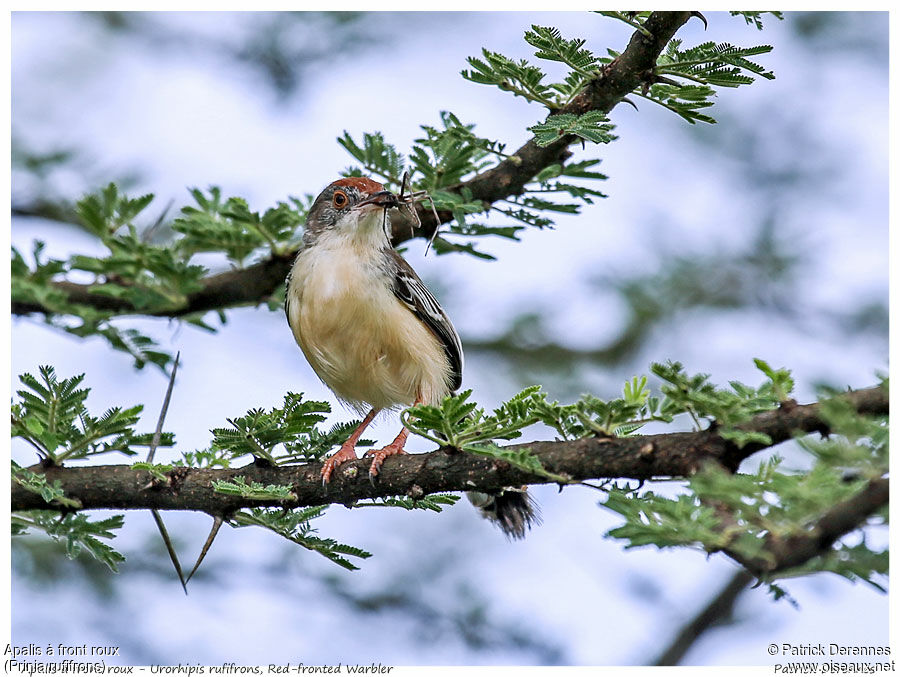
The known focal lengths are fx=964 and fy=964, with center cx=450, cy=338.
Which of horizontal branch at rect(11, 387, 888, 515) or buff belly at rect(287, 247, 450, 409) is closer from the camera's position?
horizontal branch at rect(11, 387, 888, 515)

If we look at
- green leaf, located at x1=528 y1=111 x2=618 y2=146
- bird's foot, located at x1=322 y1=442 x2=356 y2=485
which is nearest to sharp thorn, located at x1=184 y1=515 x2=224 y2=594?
bird's foot, located at x1=322 y1=442 x2=356 y2=485

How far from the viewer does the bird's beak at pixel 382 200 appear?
517cm

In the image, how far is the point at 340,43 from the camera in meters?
8.47

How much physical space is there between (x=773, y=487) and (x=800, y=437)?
20cm

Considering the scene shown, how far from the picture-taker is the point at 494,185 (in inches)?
188

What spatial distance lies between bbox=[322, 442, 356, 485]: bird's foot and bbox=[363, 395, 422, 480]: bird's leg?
0.12 meters

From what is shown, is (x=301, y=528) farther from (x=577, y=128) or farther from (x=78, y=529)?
(x=577, y=128)

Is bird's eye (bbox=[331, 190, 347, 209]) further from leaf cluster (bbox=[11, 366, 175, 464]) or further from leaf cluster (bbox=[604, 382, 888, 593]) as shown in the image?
leaf cluster (bbox=[604, 382, 888, 593])

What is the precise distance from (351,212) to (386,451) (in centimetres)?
185

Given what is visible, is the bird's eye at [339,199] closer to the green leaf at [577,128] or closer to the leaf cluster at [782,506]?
the green leaf at [577,128]

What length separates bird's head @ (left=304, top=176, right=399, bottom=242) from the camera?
18.8 ft

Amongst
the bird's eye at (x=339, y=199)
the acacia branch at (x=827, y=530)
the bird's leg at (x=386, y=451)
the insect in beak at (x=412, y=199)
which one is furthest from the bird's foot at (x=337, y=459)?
the acacia branch at (x=827, y=530)

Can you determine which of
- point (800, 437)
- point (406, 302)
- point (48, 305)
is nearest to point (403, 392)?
point (406, 302)

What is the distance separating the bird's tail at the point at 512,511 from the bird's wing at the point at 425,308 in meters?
1.14
